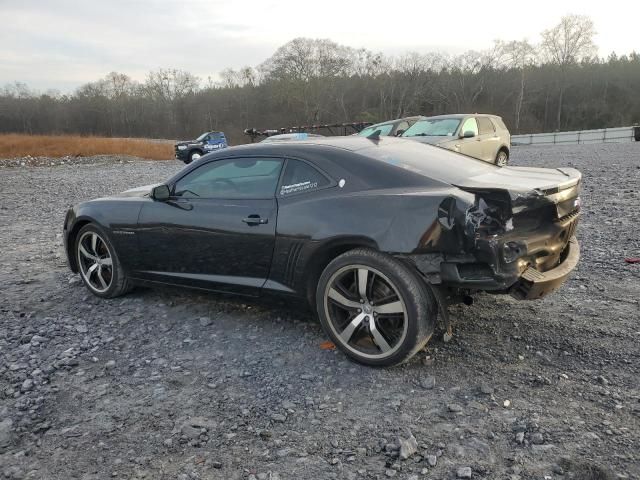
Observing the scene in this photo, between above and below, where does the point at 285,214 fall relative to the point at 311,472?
above

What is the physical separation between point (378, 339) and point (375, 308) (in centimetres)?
20

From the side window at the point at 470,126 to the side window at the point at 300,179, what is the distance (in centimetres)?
823

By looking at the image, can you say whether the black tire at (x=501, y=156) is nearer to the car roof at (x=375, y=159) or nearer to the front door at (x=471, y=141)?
the front door at (x=471, y=141)

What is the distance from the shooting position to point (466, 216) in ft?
9.66

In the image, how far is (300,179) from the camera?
3656 millimetres

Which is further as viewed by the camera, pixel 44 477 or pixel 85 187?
pixel 85 187

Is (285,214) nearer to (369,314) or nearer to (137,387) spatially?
(369,314)

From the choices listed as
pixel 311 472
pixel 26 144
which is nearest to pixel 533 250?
pixel 311 472

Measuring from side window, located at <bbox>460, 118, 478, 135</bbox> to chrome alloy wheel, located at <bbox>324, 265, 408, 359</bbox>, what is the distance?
865 cm

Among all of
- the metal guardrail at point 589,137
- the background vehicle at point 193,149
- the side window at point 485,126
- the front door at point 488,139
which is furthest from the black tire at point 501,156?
the metal guardrail at point 589,137

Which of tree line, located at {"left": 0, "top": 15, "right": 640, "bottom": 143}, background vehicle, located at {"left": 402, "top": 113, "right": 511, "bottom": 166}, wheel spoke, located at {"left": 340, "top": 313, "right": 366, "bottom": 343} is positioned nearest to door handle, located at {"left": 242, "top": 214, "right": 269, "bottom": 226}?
wheel spoke, located at {"left": 340, "top": 313, "right": 366, "bottom": 343}

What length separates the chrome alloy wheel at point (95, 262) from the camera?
15.6 feet

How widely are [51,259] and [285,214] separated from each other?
13.8 ft

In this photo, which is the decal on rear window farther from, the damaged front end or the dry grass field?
the dry grass field
